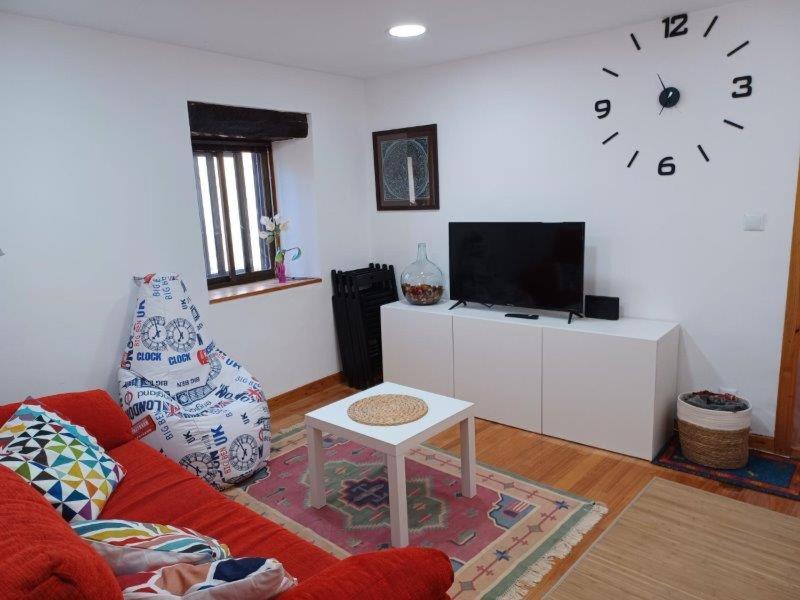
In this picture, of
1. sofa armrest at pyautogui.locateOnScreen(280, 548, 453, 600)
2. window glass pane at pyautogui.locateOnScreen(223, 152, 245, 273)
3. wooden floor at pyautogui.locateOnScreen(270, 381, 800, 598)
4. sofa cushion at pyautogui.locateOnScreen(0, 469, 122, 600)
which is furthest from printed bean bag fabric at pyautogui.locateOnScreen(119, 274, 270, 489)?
sofa armrest at pyautogui.locateOnScreen(280, 548, 453, 600)

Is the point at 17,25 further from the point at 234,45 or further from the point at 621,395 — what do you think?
the point at 621,395

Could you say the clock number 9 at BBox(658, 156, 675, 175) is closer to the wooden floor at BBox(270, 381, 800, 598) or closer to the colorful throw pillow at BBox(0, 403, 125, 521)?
the wooden floor at BBox(270, 381, 800, 598)

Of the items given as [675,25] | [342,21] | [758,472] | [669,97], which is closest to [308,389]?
[342,21]

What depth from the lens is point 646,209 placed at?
3250 mm

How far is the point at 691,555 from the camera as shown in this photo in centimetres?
227

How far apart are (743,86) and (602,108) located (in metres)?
0.72

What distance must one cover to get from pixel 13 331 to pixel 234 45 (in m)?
1.96

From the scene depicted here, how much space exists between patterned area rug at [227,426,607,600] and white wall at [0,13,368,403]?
1.10 m

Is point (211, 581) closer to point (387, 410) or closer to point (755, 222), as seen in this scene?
point (387, 410)

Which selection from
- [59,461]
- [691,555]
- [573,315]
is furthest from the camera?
[573,315]

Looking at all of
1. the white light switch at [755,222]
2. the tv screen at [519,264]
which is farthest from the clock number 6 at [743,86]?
the tv screen at [519,264]

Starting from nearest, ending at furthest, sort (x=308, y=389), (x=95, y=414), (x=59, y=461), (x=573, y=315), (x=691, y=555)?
(x=59, y=461)
(x=691, y=555)
(x=95, y=414)
(x=573, y=315)
(x=308, y=389)

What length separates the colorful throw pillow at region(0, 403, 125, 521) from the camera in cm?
180

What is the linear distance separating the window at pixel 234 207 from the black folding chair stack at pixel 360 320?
602 mm
